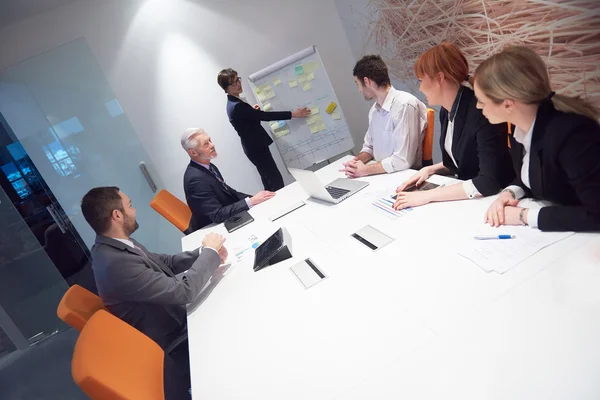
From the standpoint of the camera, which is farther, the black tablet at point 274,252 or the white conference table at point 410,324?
the black tablet at point 274,252

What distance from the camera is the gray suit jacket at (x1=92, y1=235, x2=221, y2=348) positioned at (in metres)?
1.62

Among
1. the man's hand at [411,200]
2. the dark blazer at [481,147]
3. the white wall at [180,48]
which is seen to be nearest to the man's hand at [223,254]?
the man's hand at [411,200]

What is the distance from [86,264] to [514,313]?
431 centimetres

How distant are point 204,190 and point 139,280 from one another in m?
A: 1.19

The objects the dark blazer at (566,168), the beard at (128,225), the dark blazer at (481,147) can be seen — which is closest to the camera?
the dark blazer at (566,168)

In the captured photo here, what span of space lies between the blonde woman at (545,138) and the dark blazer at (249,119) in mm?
2629

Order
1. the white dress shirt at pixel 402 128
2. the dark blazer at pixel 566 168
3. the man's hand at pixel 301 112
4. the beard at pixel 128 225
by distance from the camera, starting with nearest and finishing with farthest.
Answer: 1. the dark blazer at pixel 566 168
2. the beard at pixel 128 225
3. the white dress shirt at pixel 402 128
4. the man's hand at pixel 301 112

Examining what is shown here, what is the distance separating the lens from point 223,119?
412 centimetres

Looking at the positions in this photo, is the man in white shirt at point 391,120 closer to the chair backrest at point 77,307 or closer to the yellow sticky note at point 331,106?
the yellow sticky note at point 331,106

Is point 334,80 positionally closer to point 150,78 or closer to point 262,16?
point 262,16

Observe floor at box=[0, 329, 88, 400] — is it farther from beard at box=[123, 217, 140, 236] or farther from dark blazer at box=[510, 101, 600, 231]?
dark blazer at box=[510, 101, 600, 231]

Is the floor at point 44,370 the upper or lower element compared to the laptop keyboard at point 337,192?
lower

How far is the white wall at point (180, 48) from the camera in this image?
3580mm

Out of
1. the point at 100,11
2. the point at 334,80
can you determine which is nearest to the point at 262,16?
the point at 334,80
